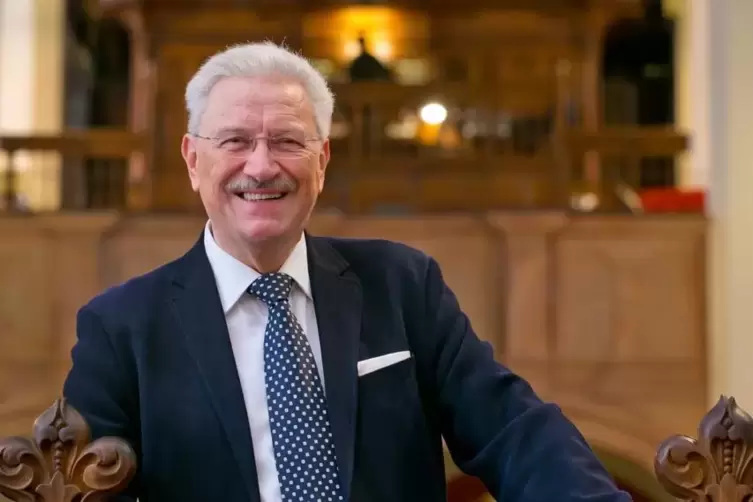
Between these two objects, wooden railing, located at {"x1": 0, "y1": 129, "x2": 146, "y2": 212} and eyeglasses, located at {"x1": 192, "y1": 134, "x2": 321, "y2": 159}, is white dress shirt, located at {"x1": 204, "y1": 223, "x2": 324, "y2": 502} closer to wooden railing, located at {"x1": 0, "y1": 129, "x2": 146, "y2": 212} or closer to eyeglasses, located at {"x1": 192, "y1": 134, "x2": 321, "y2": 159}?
eyeglasses, located at {"x1": 192, "y1": 134, "x2": 321, "y2": 159}

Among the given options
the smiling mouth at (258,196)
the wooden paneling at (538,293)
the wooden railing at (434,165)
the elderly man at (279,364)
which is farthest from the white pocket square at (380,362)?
the wooden railing at (434,165)

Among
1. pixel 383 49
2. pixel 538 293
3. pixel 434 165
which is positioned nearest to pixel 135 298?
pixel 538 293

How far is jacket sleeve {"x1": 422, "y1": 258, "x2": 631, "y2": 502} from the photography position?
128 centimetres

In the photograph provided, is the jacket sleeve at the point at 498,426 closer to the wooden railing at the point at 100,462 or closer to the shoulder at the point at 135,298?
the wooden railing at the point at 100,462

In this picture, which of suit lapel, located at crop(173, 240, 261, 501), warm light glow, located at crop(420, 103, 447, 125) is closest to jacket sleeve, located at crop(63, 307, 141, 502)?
suit lapel, located at crop(173, 240, 261, 501)

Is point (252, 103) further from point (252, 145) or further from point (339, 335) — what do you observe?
point (339, 335)

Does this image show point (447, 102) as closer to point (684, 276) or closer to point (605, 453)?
point (684, 276)

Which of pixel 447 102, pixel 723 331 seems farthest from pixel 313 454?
pixel 447 102

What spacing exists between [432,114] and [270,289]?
446 cm

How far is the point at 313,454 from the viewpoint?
138 centimetres

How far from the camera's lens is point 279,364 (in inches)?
55.4

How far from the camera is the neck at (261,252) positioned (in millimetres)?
1488

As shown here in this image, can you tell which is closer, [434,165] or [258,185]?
[258,185]

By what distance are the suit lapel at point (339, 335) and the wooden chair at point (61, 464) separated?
39 cm
